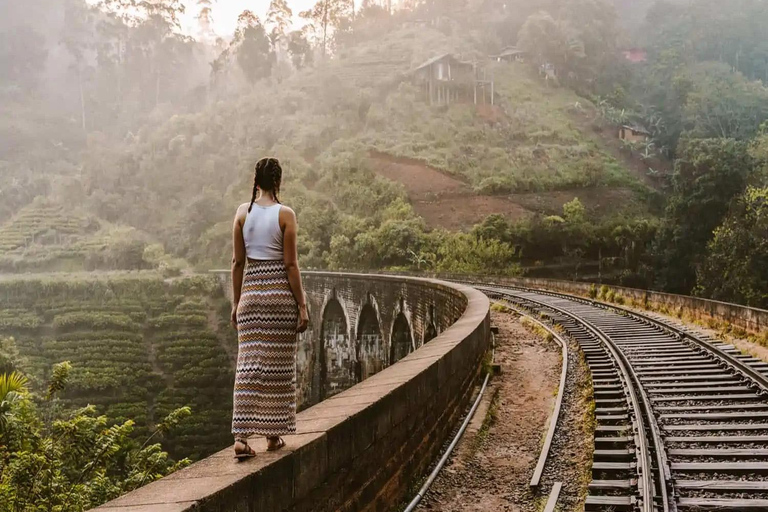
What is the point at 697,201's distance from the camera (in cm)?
2848

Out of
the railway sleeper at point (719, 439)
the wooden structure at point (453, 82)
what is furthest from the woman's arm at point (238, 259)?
the wooden structure at point (453, 82)

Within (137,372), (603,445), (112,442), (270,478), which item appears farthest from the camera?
(137,372)

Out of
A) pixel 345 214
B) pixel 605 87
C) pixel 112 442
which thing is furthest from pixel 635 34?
pixel 112 442

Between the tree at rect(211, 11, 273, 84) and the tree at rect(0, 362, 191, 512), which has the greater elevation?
the tree at rect(211, 11, 273, 84)

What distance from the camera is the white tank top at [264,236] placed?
10.9ft

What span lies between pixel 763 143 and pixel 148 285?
147 ft

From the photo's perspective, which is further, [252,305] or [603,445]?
[603,445]

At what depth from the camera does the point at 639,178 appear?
60.7m

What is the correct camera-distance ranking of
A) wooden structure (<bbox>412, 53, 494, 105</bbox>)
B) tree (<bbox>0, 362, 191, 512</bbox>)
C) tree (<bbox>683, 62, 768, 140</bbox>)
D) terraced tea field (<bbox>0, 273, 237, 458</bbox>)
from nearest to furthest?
tree (<bbox>0, 362, 191, 512</bbox>) < terraced tea field (<bbox>0, 273, 237, 458</bbox>) < tree (<bbox>683, 62, 768, 140</bbox>) < wooden structure (<bbox>412, 53, 494, 105</bbox>)

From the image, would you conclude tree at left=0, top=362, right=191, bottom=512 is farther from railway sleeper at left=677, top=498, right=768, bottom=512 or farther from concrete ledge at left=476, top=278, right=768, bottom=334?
concrete ledge at left=476, top=278, right=768, bottom=334

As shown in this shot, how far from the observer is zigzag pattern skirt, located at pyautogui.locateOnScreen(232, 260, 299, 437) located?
125 inches

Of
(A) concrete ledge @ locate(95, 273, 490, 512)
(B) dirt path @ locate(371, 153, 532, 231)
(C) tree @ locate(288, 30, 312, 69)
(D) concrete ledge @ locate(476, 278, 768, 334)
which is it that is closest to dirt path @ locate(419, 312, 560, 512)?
(A) concrete ledge @ locate(95, 273, 490, 512)

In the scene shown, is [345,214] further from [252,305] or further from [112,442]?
[252,305]

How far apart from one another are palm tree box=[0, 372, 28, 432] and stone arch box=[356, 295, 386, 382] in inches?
556
